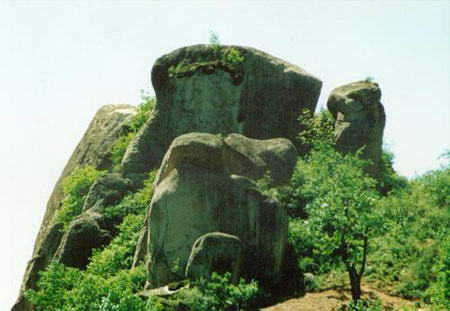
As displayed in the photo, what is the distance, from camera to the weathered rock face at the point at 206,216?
17.0 metres

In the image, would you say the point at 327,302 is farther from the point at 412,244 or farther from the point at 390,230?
the point at 412,244

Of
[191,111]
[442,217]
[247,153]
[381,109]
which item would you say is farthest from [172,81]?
[442,217]

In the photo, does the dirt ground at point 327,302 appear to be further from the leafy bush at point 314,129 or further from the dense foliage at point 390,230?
the leafy bush at point 314,129

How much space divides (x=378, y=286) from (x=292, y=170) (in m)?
5.87

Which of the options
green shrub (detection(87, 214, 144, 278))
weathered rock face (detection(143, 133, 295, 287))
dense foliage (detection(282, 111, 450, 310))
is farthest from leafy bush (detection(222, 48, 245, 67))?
weathered rock face (detection(143, 133, 295, 287))

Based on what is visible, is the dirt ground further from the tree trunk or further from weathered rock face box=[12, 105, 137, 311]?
weathered rock face box=[12, 105, 137, 311]

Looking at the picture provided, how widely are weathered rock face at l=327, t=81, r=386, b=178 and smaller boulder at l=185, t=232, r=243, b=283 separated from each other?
11155 mm

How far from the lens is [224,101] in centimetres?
2675

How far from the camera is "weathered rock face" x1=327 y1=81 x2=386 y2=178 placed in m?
25.5

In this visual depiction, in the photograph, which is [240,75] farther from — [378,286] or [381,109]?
[378,286]

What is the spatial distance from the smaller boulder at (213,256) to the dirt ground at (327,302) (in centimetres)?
144

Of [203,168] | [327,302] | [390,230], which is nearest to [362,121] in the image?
[390,230]

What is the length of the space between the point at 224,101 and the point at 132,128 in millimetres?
5622

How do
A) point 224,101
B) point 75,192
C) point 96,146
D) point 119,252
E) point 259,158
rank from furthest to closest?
1. point 96,146
2. point 75,192
3. point 224,101
4. point 259,158
5. point 119,252
